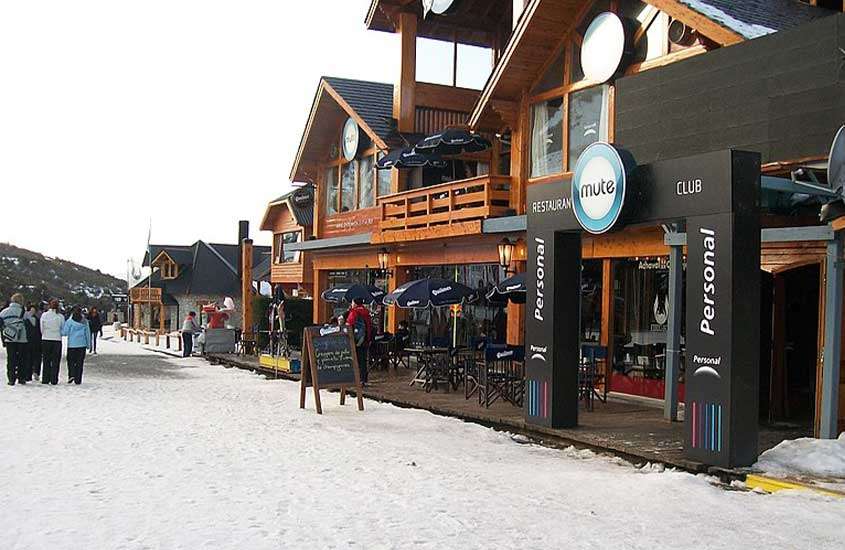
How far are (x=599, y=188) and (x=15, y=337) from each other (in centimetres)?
1150

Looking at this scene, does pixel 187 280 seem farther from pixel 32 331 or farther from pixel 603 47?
pixel 603 47

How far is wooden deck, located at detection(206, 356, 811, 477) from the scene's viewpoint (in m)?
8.98

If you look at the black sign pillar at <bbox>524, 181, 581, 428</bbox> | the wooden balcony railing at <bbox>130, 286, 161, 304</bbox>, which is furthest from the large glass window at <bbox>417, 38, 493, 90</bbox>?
the wooden balcony railing at <bbox>130, 286, 161, 304</bbox>

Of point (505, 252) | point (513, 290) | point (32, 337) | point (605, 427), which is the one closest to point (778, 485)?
point (605, 427)

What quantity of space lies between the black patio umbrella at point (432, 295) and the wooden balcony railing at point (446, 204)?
176cm

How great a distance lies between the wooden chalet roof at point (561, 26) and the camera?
37.3 feet

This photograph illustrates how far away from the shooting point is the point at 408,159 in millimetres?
19016

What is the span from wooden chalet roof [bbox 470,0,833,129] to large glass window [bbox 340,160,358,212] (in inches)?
276

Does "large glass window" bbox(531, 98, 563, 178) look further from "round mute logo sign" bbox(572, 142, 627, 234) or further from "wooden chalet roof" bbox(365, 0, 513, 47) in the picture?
"wooden chalet roof" bbox(365, 0, 513, 47)

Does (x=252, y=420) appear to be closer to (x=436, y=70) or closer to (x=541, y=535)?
(x=541, y=535)

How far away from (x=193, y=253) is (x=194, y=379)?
42.0 metres

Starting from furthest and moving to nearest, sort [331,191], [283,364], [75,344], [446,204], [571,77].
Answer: [331,191] → [283,364] → [446,204] → [75,344] → [571,77]

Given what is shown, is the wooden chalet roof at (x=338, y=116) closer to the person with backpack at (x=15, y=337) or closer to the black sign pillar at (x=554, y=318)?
the person with backpack at (x=15, y=337)

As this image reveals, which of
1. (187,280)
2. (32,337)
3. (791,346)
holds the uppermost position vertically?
(187,280)
